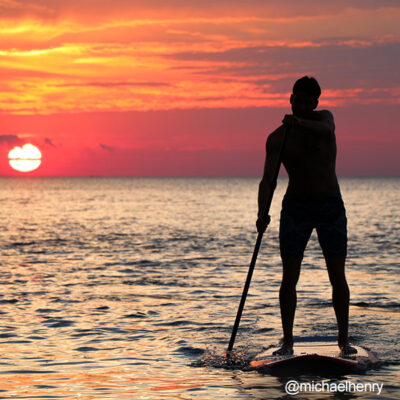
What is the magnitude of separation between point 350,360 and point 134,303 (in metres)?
5.08

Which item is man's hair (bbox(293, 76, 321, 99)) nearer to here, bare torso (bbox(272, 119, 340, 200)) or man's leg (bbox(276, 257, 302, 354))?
bare torso (bbox(272, 119, 340, 200))

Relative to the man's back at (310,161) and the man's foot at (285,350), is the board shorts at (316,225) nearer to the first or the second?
the man's back at (310,161)

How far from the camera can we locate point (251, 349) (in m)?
7.80

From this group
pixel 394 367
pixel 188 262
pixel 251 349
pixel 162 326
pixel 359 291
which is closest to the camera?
pixel 394 367

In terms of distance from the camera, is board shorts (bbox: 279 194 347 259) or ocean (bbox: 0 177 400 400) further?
board shorts (bbox: 279 194 347 259)

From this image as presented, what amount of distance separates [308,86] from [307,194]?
3.27ft

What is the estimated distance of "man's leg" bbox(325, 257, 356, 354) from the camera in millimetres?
6715

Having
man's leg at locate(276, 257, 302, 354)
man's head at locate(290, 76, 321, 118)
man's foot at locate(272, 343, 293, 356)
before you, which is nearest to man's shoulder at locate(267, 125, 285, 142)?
man's head at locate(290, 76, 321, 118)

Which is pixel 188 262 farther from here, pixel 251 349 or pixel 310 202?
pixel 310 202

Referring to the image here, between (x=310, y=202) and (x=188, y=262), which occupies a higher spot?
(x=310, y=202)

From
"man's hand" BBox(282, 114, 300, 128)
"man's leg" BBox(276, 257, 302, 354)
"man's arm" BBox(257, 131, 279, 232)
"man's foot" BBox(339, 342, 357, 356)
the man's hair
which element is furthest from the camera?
"man's foot" BBox(339, 342, 357, 356)

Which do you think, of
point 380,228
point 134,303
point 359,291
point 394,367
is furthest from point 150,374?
point 380,228

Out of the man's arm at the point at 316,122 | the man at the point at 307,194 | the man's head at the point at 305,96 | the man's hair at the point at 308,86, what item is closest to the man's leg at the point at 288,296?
the man at the point at 307,194

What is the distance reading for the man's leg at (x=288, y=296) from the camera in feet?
22.1
